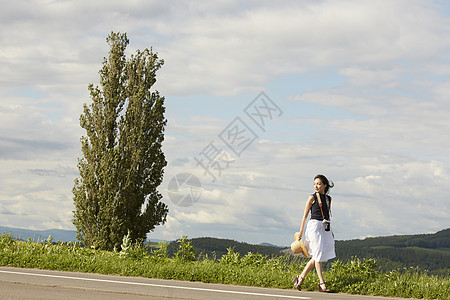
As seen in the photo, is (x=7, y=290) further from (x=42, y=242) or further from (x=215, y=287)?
(x=42, y=242)

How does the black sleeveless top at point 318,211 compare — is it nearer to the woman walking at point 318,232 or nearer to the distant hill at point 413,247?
the woman walking at point 318,232

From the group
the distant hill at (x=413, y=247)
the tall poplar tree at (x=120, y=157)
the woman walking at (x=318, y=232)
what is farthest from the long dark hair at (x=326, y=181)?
the distant hill at (x=413, y=247)

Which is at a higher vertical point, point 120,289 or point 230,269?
point 230,269

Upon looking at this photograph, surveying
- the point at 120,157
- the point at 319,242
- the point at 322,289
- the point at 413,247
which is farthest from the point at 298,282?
the point at 413,247

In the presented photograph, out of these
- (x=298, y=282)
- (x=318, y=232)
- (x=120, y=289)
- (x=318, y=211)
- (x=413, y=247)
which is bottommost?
(x=413, y=247)

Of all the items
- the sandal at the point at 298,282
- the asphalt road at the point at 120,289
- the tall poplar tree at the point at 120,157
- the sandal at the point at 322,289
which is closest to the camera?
the asphalt road at the point at 120,289

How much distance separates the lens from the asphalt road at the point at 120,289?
27.7ft

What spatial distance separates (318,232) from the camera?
388 inches

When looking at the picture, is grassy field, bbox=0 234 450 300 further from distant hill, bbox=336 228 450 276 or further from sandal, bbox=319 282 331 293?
distant hill, bbox=336 228 450 276

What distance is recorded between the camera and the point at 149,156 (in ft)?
65.3

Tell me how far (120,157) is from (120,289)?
10768 millimetres

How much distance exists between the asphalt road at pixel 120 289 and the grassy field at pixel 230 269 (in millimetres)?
430

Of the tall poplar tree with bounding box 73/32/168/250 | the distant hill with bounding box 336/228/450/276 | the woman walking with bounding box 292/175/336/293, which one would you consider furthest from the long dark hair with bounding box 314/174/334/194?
the distant hill with bounding box 336/228/450/276

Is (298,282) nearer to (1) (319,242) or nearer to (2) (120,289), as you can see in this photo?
(1) (319,242)
